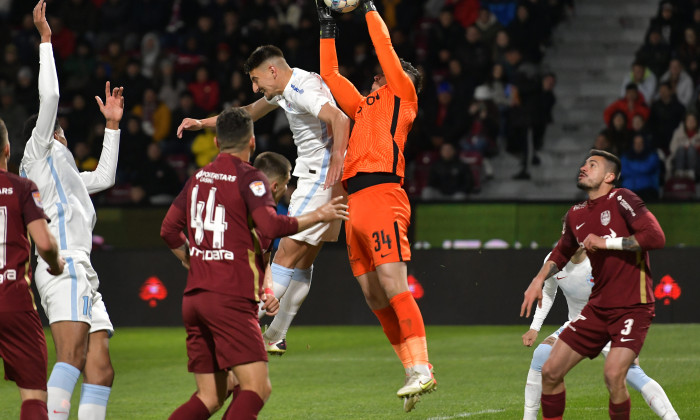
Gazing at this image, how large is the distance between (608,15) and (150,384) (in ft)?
38.2

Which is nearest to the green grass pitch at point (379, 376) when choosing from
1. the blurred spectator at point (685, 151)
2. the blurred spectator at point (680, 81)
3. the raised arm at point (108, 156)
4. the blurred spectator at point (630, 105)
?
the raised arm at point (108, 156)

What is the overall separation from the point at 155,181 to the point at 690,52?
7.99m

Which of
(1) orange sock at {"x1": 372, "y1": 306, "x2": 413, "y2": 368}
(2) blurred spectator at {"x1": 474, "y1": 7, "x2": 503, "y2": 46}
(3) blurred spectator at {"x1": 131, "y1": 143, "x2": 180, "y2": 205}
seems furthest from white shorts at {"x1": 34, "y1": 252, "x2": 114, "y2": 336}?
(2) blurred spectator at {"x1": 474, "y1": 7, "x2": 503, "y2": 46}

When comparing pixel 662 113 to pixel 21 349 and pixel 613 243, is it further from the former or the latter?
pixel 21 349

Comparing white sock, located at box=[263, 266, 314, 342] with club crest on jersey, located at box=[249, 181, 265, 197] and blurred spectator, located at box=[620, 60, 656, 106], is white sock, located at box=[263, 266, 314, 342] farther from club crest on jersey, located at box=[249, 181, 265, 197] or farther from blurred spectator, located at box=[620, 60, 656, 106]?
blurred spectator, located at box=[620, 60, 656, 106]

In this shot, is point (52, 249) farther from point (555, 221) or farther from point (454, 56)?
point (454, 56)

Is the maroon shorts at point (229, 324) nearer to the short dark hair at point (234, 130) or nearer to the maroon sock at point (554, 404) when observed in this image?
the short dark hair at point (234, 130)

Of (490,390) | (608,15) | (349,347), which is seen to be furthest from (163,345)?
(608,15)

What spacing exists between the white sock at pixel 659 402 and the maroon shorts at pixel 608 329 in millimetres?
578

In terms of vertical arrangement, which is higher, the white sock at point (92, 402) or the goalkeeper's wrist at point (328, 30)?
the goalkeeper's wrist at point (328, 30)

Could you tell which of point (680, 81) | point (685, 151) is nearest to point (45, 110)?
point (685, 151)

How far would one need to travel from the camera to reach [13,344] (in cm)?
541

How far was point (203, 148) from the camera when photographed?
15773mm

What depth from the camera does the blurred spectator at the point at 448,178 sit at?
14.7 meters
